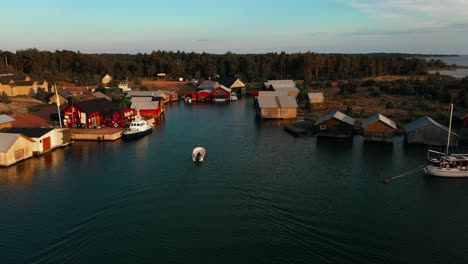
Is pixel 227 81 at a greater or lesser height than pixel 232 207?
greater

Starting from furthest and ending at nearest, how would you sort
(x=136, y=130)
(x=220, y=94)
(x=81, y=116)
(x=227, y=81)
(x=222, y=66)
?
(x=222, y=66)
(x=227, y=81)
(x=220, y=94)
(x=81, y=116)
(x=136, y=130)

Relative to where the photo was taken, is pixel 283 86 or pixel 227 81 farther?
pixel 227 81

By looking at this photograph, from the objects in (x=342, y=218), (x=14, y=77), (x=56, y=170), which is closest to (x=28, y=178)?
(x=56, y=170)

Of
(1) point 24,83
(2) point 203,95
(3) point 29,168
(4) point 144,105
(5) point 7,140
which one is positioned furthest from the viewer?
(2) point 203,95

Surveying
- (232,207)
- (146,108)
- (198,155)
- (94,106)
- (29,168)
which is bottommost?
(232,207)

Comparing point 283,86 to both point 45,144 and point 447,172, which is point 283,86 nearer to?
point 447,172

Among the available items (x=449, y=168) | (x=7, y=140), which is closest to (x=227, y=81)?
(x=7, y=140)

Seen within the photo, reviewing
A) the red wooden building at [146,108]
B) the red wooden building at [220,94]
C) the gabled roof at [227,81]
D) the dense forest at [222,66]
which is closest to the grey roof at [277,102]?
the red wooden building at [146,108]
